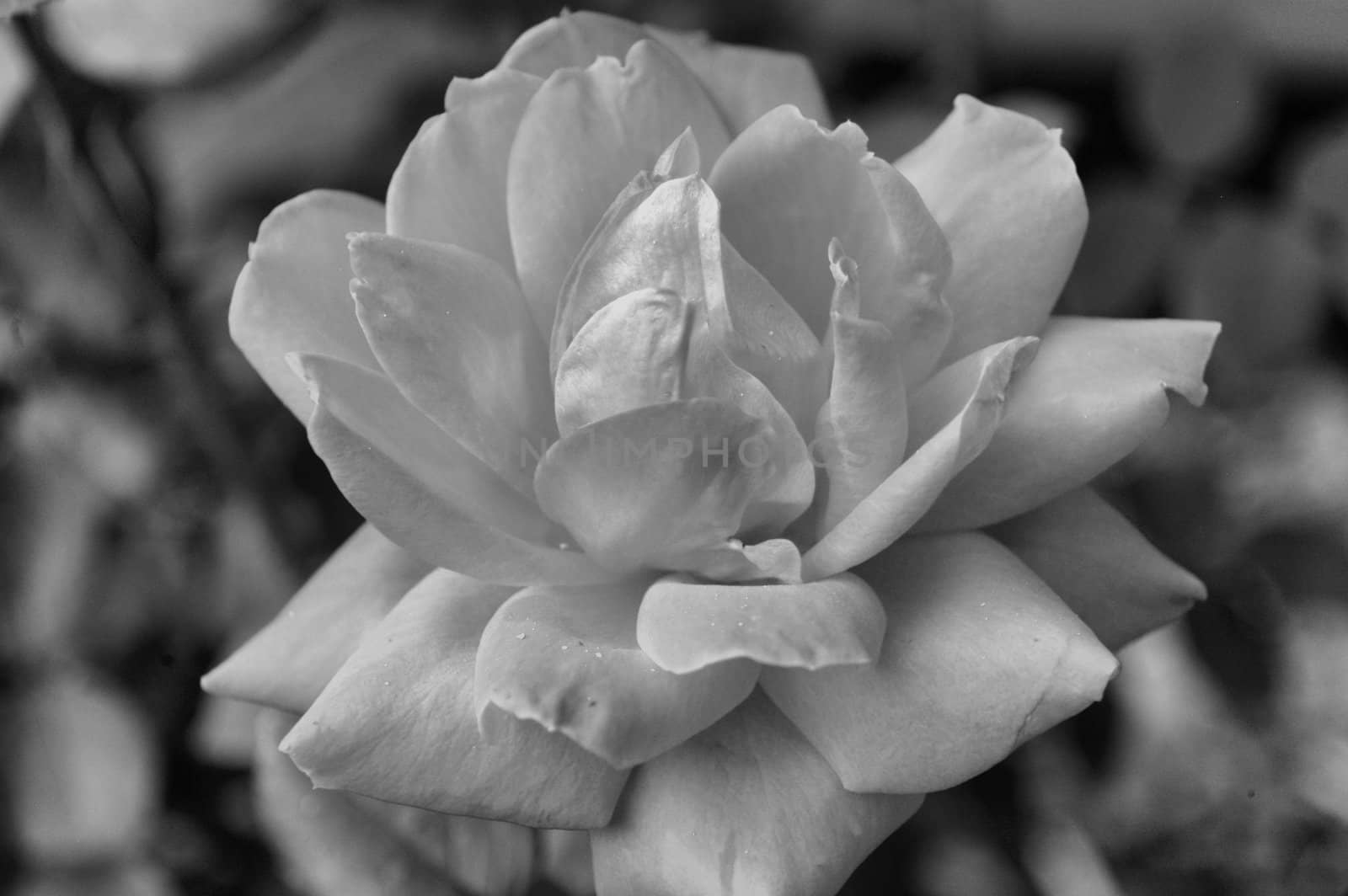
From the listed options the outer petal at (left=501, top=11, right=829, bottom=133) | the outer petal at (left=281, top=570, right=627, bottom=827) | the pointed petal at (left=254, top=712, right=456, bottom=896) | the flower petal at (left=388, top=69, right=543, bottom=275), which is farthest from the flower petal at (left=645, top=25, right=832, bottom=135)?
the pointed petal at (left=254, top=712, right=456, bottom=896)

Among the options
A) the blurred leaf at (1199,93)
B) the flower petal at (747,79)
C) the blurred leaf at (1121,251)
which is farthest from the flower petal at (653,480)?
the blurred leaf at (1199,93)

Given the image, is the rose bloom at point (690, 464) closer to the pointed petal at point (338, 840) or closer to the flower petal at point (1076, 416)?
the flower petal at point (1076, 416)

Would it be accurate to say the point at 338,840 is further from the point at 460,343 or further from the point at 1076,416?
the point at 1076,416

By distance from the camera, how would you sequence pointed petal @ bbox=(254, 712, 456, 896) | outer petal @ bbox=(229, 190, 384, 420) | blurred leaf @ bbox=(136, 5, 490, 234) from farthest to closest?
blurred leaf @ bbox=(136, 5, 490, 234) → pointed petal @ bbox=(254, 712, 456, 896) → outer petal @ bbox=(229, 190, 384, 420)

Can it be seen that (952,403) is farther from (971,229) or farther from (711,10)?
(711,10)

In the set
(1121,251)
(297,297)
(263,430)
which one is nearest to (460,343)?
(297,297)

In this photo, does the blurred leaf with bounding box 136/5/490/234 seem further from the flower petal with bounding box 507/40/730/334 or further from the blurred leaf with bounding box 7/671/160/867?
the flower petal with bounding box 507/40/730/334

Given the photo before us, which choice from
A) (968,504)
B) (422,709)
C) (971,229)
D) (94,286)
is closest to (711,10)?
(94,286)
